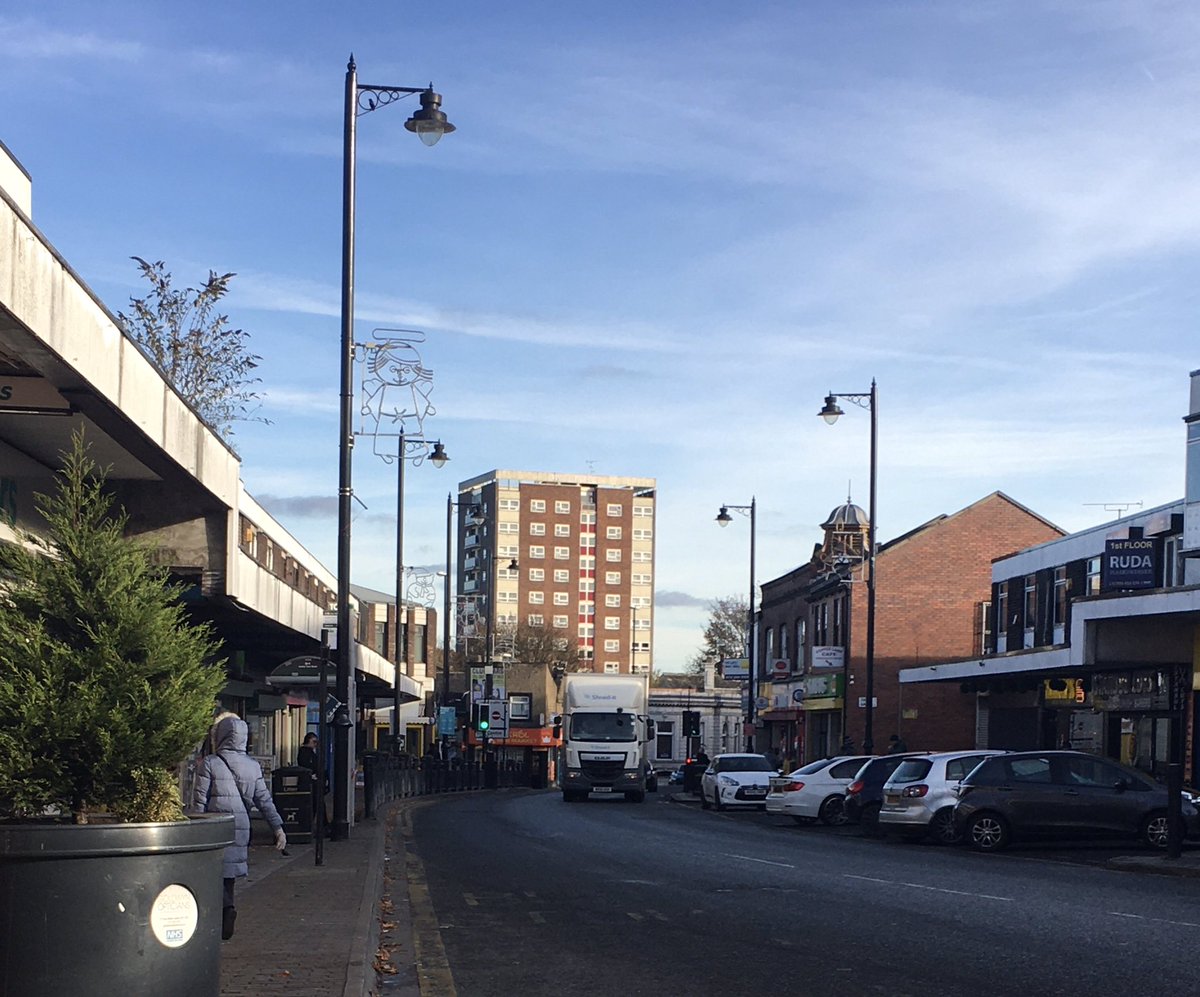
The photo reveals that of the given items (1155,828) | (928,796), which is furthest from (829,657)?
(1155,828)

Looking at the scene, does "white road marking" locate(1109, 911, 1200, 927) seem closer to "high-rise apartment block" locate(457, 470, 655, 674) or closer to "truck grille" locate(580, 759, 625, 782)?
"truck grille" locate(580, 759, 625, 782)

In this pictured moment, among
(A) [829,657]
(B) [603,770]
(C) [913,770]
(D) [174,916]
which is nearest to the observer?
(D) [174,916]

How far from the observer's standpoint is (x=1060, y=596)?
135 ft

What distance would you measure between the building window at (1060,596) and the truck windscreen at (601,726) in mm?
12800

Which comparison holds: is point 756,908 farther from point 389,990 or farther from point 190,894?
point 190,894

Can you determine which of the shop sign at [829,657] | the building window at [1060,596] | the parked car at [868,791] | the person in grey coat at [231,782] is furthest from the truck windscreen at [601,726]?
the person in grey coat at [231,782]

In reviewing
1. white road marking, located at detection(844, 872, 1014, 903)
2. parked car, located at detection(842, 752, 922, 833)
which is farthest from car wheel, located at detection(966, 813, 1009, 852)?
white road marking, located at detection(844, 872, 1014, 903)

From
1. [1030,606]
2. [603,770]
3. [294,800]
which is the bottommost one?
[603,770]

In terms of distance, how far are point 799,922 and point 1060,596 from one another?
2941 cm

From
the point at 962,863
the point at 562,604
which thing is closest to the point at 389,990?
the point at 962,863

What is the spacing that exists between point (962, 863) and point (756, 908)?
7197 mm

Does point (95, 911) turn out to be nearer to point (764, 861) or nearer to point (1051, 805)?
point (764, 861)

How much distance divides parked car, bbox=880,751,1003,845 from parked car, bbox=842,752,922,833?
10.2 feet

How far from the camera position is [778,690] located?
6525 centimetres
